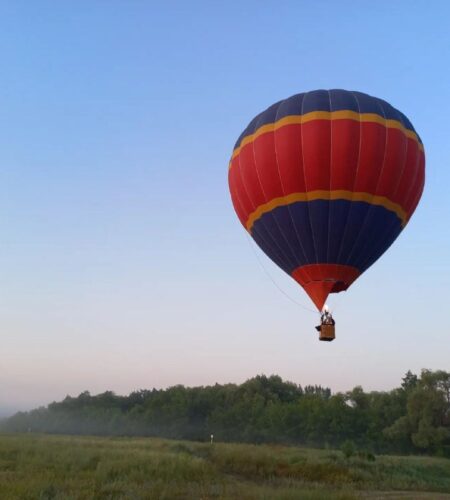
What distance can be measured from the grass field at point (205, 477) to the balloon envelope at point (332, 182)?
6.08 metres

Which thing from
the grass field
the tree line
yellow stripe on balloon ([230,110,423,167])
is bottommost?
the grass field

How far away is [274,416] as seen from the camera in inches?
2226

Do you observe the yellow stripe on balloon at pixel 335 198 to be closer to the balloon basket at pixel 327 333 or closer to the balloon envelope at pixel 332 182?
the balloon envelope at pixel 332 182

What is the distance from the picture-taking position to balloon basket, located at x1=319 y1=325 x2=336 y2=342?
13969 mm

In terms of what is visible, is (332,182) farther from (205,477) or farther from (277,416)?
(277,416)

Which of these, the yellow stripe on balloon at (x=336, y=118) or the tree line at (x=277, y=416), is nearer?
the yellow stripe on balloon at (x=336, y=118)

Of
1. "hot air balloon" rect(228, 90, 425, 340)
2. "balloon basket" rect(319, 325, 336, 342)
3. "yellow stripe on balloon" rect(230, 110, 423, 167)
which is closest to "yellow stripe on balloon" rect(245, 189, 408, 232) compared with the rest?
"hot air balloon" rect(228, 90, 425, 340)

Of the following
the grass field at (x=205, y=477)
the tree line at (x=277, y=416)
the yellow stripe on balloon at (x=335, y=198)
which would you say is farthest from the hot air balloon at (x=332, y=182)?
the tree line at (x=277, y=416)

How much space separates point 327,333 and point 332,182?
13.8 ft

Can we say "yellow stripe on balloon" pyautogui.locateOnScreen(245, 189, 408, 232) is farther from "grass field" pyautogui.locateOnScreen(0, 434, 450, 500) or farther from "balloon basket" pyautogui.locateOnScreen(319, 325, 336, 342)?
"grass field" pyautogui.locateOnScreen(0, 434, 450, 500)

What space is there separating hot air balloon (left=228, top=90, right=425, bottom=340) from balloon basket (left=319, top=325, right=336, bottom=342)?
0.75m

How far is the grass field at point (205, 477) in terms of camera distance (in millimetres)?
12750

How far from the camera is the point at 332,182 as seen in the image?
14.4m

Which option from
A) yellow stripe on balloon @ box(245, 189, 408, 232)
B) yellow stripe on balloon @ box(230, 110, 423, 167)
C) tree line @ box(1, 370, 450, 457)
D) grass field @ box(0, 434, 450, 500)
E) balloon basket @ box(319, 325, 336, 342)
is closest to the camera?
grass field @ box(0, 434, 450, 500)
